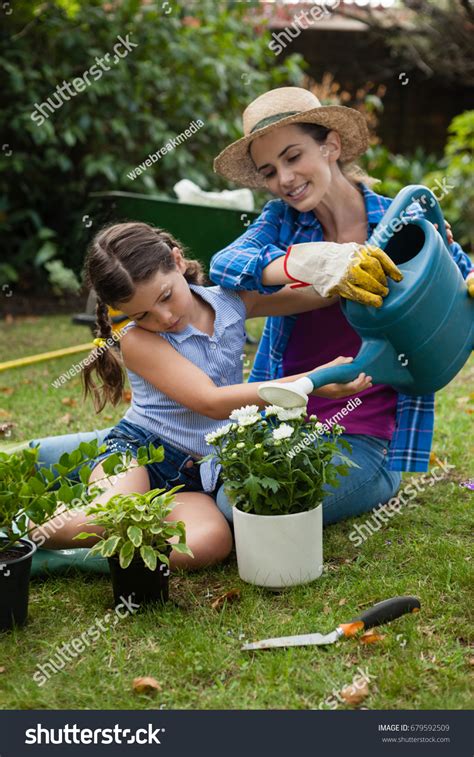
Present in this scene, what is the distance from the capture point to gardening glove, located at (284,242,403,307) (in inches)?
70.7

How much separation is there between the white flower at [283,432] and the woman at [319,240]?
0.38m

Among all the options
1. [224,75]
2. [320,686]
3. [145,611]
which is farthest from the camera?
[224,75]

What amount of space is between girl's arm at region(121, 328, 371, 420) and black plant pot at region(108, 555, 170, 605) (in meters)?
0.44

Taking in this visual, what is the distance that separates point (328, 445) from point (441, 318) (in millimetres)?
392

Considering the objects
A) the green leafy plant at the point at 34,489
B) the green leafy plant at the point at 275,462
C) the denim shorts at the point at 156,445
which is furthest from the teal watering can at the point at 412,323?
the denim shorts at the point at 156,445

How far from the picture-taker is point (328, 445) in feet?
6.32

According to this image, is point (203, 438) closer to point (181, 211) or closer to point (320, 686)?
point (320, 686)

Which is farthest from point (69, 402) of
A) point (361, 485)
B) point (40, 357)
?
point (361, 485)

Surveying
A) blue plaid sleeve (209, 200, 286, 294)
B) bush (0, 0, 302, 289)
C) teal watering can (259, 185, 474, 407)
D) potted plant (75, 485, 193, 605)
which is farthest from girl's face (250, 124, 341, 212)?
bush (0, 0, 302, 289)

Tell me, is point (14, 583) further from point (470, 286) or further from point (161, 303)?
point (470, 286)

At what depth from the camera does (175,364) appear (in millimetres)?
2119

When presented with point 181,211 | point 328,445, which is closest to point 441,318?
point 328,445

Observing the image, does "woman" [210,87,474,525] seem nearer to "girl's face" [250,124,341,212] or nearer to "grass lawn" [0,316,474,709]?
"girl's face" [250,124,341,212]

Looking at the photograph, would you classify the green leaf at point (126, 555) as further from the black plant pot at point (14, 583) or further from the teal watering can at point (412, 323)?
the teal watering can at point (412, 323)
